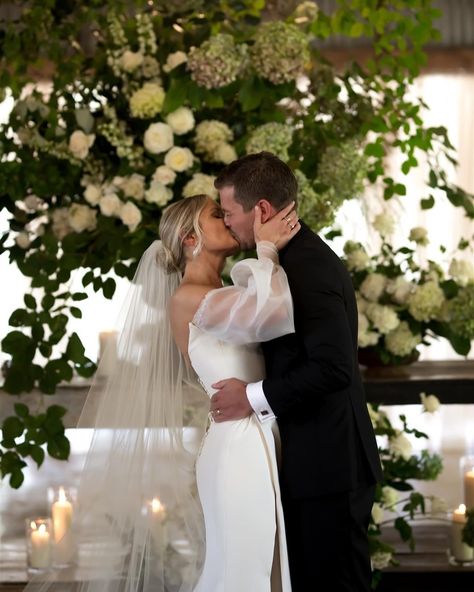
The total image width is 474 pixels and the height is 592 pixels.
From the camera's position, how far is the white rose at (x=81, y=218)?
2.91 m

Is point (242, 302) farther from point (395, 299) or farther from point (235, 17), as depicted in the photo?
point (235, 17)

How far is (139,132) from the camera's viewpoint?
118 inches

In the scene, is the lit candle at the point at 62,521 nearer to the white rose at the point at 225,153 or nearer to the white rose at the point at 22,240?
the white rose at the point at 22,240

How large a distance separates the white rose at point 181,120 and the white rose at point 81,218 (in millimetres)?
347

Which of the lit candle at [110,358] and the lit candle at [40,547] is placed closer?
the lit candle at [110,358]

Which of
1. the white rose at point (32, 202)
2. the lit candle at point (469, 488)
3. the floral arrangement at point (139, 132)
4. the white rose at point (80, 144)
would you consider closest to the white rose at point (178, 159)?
the floral arrangement at point (139, 132)

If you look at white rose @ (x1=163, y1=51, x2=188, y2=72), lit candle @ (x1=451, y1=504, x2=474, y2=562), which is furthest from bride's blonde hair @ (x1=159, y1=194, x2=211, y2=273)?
lit candle @ (x1=451, y1=504, x2=474, y2=562)

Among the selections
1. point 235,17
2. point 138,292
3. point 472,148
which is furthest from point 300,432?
point 472,148

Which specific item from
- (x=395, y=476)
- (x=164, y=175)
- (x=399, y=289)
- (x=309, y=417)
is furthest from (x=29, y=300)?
(x=395, y=476)

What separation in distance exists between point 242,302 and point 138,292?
22.1 inches

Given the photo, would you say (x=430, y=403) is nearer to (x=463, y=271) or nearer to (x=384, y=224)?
(x=463, y=271)

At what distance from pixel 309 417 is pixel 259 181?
1.84ft

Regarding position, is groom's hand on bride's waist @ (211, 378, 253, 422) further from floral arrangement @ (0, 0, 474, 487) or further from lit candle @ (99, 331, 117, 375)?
floral arrangement @ (0, 0, 474, 487)

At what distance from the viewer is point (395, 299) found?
3.20m
